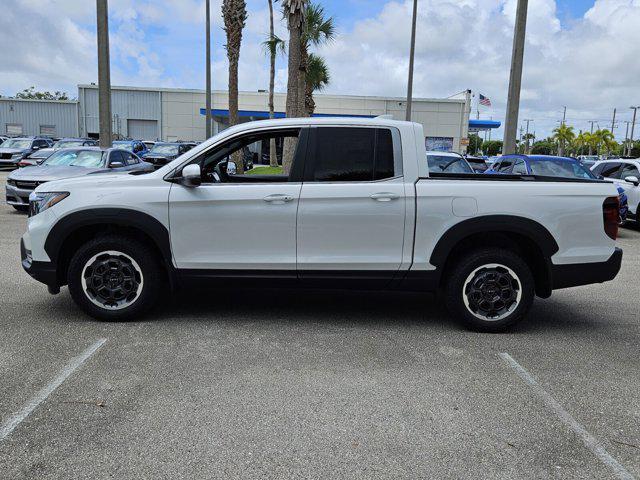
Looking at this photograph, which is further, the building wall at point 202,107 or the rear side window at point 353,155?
the building wall at point 202,107

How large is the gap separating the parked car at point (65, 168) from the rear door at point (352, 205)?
735cm

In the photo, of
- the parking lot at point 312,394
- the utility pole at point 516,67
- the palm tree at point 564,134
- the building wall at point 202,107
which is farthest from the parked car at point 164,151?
the palm tree at point 564,134

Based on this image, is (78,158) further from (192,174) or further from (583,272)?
(583,272)

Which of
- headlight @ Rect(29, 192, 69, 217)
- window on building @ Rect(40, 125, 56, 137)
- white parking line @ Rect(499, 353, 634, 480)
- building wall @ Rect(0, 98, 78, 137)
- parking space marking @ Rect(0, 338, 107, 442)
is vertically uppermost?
building wall @ Rect(0, 98, 78, 137)

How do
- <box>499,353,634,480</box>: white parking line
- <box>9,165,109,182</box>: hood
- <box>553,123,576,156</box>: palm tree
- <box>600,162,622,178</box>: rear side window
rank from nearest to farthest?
1. <box>499,353,634,480</box>: white parking line
2. <box>9,165,109,182</box>: hood
3. <box>600,162,622,178</box>: rear side window
4. <box>553,123,576,156</box>: palm tree

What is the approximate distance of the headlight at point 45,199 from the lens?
5082 mm

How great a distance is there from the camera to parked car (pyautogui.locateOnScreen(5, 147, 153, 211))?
12.1m

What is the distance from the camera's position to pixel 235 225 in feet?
16.3

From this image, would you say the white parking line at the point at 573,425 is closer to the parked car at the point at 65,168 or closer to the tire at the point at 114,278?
the tire at the point at 114,278

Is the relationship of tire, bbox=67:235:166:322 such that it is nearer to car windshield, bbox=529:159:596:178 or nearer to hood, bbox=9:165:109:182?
hood, bbox=9:165:109:182

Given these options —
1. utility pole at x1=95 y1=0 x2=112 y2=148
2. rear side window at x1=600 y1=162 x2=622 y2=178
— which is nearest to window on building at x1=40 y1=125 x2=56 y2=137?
utility pole at x1=95 y1=0 x2=112 y2=148

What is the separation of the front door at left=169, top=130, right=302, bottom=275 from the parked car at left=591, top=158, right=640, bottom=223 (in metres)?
10.9

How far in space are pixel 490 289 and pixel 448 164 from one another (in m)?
8.49

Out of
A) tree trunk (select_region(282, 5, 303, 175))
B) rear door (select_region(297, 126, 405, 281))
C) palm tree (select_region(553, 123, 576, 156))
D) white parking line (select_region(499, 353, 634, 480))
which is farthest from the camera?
palm tree (select_region(553, 123, 576, 156))
